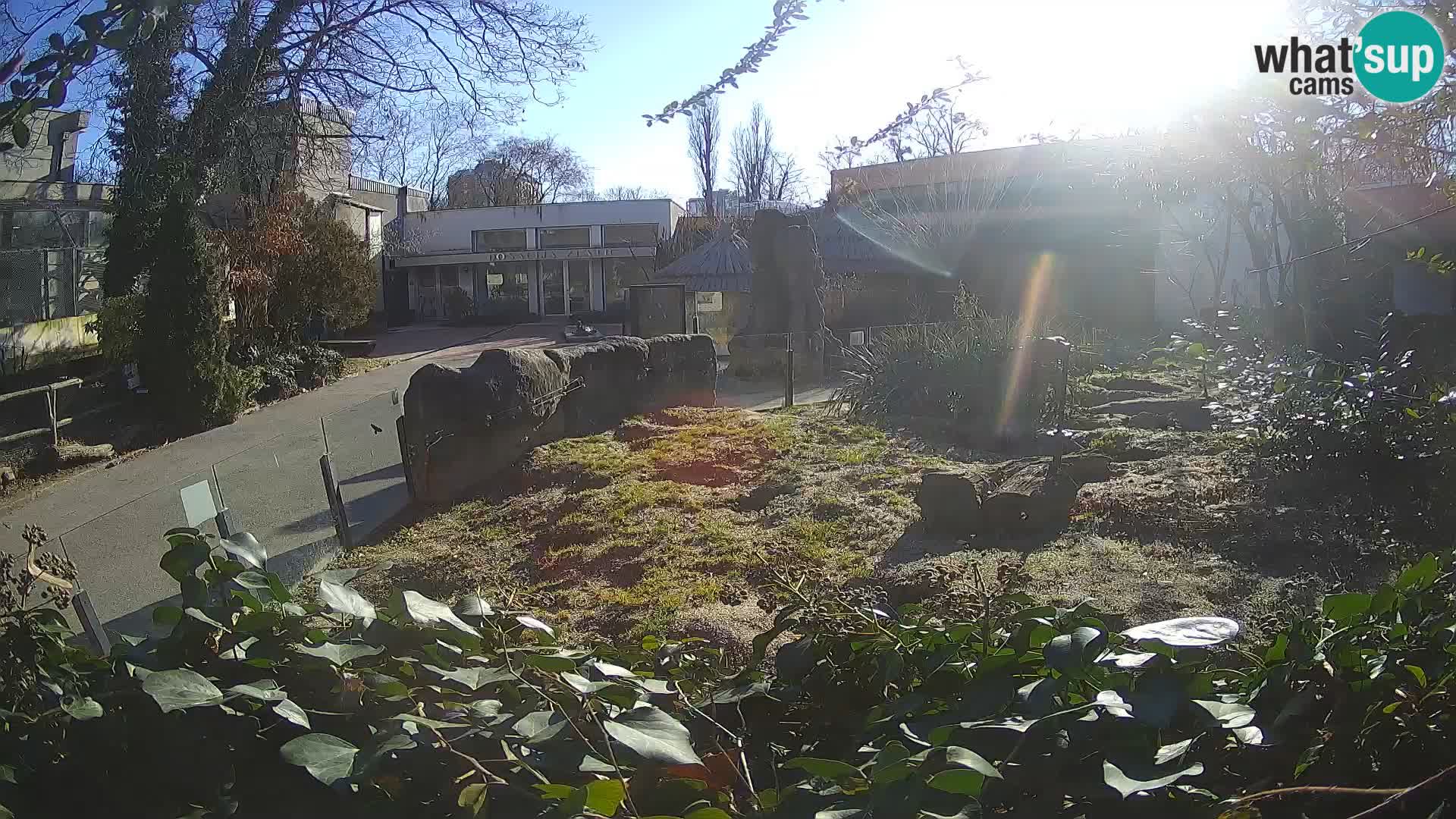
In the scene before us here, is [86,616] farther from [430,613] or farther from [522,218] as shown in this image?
[522,218]

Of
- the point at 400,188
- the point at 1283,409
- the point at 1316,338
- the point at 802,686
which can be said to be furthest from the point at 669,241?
the point at 802,686

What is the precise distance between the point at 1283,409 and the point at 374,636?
5587mm

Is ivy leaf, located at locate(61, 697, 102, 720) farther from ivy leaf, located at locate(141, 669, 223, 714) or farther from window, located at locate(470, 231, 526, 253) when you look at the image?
window, located at locate(470, 231, 526, 253)

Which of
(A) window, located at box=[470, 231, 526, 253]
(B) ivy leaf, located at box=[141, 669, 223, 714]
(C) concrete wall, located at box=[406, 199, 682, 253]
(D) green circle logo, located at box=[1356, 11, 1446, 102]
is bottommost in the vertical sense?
(B) ivy leaf, located at box=[141, 669, 223, 714]

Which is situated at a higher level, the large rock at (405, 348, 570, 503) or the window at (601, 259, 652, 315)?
the window at (601, 259, 652, 315)

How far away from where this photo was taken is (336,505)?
6129 millimetres

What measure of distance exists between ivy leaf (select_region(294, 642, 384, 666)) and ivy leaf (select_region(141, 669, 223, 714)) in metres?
0.12

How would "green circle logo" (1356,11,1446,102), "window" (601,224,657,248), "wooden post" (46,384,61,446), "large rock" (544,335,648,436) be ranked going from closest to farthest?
1. "green circle logo" (1356,11,1446,102)
2. "large rock" (544,335,648,436)
3. "wooden post" (46,384,61,446)
4. "window" (601,224,657,248)

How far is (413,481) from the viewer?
7195mm

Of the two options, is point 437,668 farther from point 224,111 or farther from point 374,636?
point 224,111

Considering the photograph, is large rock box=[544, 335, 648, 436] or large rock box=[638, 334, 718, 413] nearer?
large rock box=[544, 335, 648, 436]

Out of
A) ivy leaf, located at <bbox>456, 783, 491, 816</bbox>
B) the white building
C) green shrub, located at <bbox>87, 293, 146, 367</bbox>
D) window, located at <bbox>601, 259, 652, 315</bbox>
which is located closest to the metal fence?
ivy leaf, located at <bbox>456, 783, 491, 816</bbox>

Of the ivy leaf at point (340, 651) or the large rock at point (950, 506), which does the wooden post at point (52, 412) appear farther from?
the ivy leaf at point (340, 651)

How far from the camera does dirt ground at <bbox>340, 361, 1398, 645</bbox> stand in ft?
13.1
